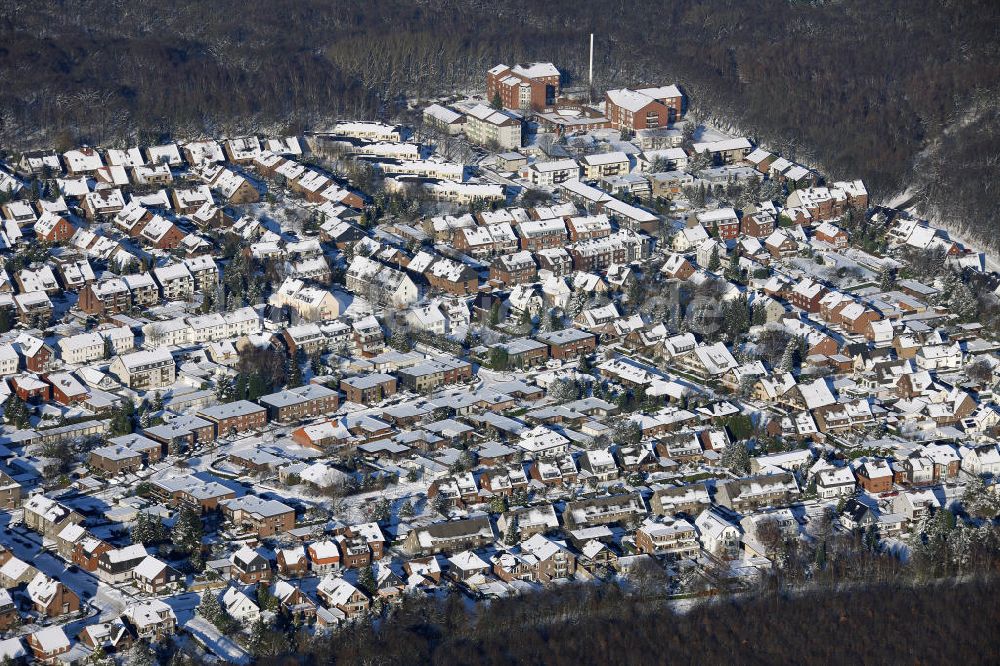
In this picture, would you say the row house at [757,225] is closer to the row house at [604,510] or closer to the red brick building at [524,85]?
the red brick building at [524,85]

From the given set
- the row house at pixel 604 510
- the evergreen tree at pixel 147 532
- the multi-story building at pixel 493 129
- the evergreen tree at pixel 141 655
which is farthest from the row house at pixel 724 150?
the evergreen tree at pixel 141 655

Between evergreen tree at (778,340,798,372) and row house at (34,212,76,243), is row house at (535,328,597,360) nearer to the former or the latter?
evergreen tree at (778,340,798,372)

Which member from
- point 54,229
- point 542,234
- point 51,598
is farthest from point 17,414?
point 542,234

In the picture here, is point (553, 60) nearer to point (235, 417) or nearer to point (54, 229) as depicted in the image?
point (54, 229)

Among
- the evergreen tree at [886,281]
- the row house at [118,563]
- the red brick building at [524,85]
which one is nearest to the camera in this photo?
the row house at [118,563]

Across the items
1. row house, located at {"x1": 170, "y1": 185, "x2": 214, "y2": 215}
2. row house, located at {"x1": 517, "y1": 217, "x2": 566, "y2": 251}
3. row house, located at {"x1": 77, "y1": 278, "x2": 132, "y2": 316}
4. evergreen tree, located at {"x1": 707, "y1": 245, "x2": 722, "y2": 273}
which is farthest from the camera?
row house, located at {"x1": 170, "y1": 185, "x2": 214, "y2": 215}

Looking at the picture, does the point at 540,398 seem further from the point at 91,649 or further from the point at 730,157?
the point at 730,157

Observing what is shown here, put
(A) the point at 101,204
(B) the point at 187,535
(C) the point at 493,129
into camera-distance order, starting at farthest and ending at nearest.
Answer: (C) the point at 493,129 → (A) the point at 101,204 → (B) the point at 187,535

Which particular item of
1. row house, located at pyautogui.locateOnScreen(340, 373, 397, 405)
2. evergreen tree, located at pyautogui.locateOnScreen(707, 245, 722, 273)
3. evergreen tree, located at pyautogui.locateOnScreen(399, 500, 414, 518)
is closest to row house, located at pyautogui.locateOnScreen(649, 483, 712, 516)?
evergreen tree, located at pyautogui.locateOnScreen(399, 500, 414, 518)

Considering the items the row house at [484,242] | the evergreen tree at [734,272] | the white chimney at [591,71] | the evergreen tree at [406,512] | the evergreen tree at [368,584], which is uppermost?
the white chimney at [591,71]
